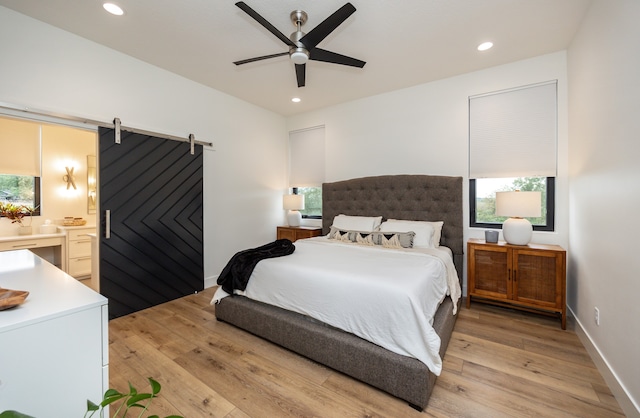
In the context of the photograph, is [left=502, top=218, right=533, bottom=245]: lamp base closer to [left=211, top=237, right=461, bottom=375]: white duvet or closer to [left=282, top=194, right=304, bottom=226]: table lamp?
[left=211, top=237, right=461, bottom=375]: white duvet

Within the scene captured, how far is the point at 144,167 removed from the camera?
309cm

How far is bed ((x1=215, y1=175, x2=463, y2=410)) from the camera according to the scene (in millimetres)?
1667

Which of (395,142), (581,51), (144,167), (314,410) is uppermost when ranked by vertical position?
(581,51)

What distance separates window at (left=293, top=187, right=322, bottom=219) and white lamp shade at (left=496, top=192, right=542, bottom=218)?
9.13ft

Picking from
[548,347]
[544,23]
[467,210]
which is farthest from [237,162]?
[548,347]

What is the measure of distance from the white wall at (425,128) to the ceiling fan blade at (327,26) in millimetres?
2069

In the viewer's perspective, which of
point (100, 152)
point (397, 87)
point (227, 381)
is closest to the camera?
point (227, 381)

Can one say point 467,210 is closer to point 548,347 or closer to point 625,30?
point 548,347

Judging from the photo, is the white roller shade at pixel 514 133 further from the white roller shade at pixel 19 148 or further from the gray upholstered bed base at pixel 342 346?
the white roller shade at pixel 19 148

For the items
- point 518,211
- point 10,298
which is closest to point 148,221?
point 10,298

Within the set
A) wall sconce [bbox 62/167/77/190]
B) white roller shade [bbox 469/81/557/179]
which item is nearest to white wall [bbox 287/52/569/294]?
white roller shade [bbox 469/81/557/179]

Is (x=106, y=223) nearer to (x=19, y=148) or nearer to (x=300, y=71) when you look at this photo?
(x=300, y=71)

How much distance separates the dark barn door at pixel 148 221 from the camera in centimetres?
283

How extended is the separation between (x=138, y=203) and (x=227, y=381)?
223 centimetres
